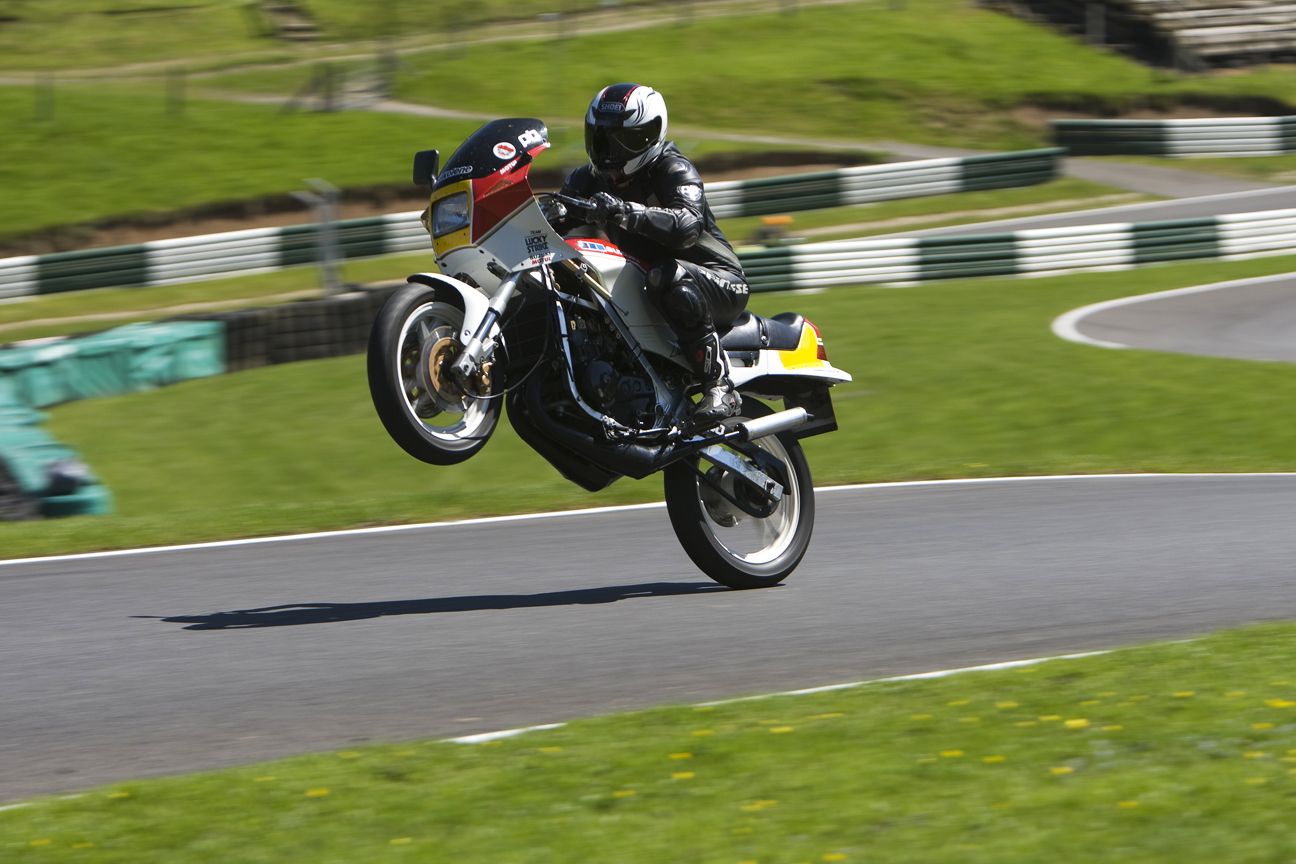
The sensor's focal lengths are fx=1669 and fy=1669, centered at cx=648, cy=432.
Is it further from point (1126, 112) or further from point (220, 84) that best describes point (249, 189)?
point (1126, 112)

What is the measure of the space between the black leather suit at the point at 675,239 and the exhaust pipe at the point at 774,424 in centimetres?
48

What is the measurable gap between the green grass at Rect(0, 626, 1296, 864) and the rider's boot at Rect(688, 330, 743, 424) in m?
2.23

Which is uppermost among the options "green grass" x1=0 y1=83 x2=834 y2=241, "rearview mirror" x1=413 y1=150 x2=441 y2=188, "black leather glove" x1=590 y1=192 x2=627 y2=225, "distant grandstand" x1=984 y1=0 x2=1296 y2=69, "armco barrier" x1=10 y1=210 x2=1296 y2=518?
"distant grandstand" x1=984 y1=0 x2=1296 y2=69

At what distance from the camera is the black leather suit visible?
719cm

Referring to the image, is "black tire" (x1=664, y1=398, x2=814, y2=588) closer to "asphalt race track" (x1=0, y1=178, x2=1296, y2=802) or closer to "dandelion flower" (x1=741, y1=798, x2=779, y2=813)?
"asphalt race track" (x1=0, y1=178, x2=1296, y2=802)

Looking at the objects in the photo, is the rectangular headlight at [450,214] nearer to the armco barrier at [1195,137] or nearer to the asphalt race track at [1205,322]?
the asphalt race track at [1205,322]

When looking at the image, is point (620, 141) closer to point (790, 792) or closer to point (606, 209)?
point (606, 209)

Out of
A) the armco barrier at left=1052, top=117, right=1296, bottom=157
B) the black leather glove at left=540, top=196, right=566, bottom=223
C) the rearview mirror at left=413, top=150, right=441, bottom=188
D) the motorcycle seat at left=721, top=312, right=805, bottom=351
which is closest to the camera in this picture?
the rearview mirror at left=413, top=150, right=441, bottom=188

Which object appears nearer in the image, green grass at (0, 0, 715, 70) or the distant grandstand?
the distant grandstand

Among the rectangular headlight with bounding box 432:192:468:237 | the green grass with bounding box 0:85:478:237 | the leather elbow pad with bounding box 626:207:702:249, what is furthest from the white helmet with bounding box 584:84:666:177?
the green grass with bounding box 0:85:478:237

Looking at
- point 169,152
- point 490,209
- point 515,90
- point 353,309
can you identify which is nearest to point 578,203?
point 490,209

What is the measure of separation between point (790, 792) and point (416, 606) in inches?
135

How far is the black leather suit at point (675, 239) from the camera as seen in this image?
719 cm

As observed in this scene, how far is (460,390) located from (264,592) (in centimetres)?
202
